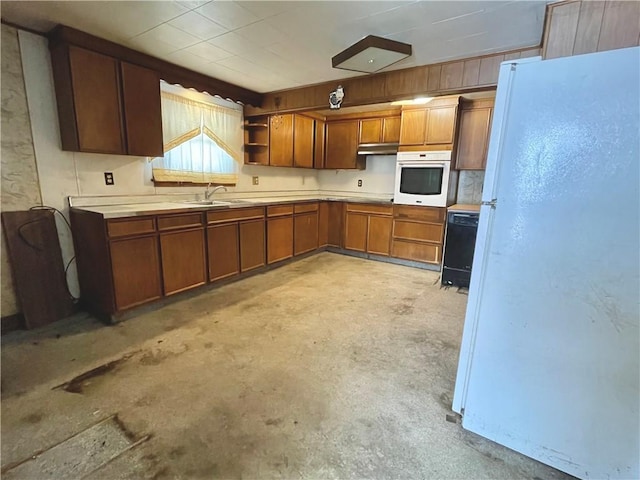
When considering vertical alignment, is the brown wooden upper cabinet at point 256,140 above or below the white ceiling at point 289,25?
below

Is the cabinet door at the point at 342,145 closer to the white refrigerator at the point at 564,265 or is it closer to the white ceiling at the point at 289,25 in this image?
the white ceiling at the point at 289,25


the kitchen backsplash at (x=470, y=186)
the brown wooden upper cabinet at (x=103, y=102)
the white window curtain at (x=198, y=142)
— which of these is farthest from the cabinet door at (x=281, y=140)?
the kitchen backsplash at (x=470, y=186)

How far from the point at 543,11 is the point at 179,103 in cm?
333

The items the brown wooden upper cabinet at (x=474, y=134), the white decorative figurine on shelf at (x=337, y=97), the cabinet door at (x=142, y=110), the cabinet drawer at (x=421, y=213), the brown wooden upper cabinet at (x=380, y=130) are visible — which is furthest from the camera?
the brown wooden upper cabinet at (x=380, y=130)

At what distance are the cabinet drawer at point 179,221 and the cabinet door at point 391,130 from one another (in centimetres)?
309

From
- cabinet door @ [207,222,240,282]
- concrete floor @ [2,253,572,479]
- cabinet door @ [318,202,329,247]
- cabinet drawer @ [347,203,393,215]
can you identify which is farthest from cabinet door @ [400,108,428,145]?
cabinet door @ [207,222,240,282]

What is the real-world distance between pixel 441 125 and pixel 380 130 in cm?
99

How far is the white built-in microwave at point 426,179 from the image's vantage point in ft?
13.5

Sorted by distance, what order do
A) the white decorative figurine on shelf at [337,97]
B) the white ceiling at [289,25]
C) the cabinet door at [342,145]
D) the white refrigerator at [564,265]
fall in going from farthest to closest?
the cabinet door at [342,145] → the white decorative figurine on shelf at [337,97] → the white ceiling at [289,25] → the white refrigerator at [564,265]

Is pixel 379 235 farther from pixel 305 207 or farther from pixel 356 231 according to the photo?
pixel 305 207

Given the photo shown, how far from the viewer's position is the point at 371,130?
489 centimetres

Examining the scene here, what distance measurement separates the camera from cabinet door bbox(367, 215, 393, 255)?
475 centimetres

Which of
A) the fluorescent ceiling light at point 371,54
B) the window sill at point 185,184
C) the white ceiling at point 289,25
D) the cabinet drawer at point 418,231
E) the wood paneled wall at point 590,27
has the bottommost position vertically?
the cabinet drawer at point 418,231

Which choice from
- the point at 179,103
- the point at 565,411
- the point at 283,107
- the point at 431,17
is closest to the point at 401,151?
the point at 283,107
